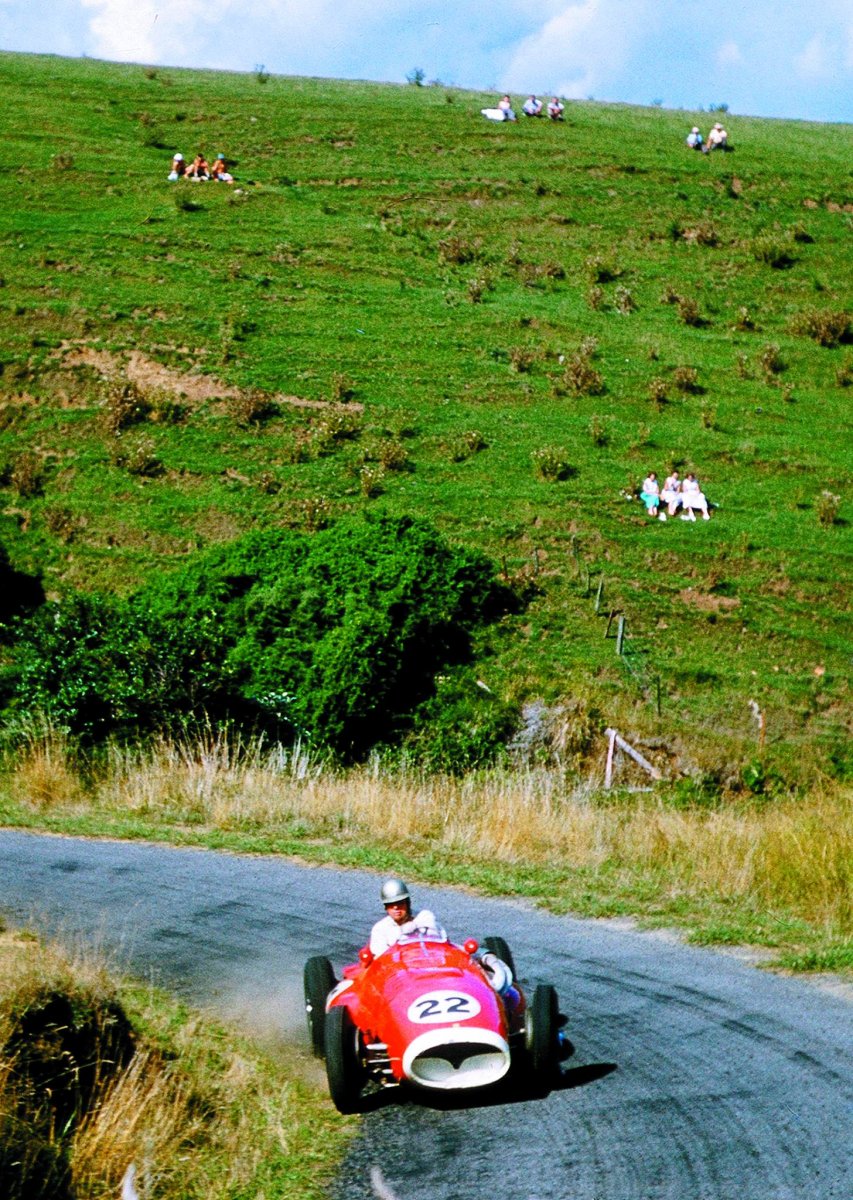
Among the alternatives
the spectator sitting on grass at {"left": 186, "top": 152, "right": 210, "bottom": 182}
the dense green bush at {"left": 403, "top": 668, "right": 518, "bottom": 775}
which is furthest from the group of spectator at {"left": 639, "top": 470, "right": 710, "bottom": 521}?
the spectator sitting on grass at {"left": 186, "top": 152, "right": 210, "bottom": 182}

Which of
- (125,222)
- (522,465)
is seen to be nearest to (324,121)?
(125,222)

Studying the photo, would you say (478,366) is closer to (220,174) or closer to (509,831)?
(220,174)

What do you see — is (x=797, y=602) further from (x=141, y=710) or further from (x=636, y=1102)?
(x=636, y=1102)

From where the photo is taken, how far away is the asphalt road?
6855mm

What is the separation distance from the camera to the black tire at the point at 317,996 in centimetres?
888

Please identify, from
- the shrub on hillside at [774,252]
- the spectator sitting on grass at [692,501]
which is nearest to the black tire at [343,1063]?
the spectator sitting on grass at [692,501]

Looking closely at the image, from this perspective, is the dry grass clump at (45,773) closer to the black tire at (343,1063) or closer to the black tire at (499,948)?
the black tire at (499,948)

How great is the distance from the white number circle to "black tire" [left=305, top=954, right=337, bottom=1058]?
1136mm

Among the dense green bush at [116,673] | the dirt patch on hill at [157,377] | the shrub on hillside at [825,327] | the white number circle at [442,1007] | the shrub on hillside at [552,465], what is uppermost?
the shrub on hillside at [825,327]

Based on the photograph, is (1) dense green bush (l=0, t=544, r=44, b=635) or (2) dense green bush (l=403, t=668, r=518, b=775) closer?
(2) dense green bush (l=403, t=668, r=518, b=775)

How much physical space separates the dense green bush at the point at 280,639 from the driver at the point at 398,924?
11.4 m

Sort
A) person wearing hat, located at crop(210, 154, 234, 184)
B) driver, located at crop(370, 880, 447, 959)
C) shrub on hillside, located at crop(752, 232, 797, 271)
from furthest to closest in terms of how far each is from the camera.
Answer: person wearing hat, located at crop(210, 154, 234, 184) → shrub on hillside, located at crop(752, 232, 797, 271) → driver, located at crop(370, 880, 447, 959)

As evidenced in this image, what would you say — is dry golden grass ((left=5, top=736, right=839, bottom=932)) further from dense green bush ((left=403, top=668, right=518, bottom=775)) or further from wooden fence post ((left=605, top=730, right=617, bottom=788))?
dense green bush ((left=403, top=668, right=518, bottom=775))

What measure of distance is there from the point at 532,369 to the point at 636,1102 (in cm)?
3247
